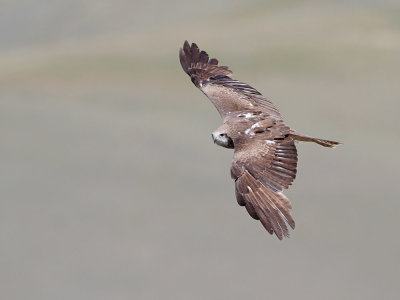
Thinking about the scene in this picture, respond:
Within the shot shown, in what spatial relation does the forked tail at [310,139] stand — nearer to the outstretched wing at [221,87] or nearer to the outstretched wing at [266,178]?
the outstretched wing at [266,178]

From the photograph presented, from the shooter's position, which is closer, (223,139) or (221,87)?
(223,139)

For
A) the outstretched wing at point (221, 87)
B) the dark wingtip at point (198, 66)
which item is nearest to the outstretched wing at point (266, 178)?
the outstretched wing at point (221, 87)

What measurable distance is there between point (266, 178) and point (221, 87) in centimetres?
219

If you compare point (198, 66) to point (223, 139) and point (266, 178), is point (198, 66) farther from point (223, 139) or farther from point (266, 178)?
point (266, 178)

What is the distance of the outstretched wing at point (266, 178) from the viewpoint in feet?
23.6

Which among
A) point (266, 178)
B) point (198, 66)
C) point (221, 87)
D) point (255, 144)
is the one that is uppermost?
point (198, 66)

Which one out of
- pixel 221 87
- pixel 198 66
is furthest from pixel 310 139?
pixel 198 66

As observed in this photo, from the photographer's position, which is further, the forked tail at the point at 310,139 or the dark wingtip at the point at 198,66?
the dark wingtip at the point at 198,66

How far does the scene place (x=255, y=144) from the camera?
26.5 feet

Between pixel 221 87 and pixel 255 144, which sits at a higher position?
pixel 221 87

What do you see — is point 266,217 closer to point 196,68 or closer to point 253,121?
point 253,121

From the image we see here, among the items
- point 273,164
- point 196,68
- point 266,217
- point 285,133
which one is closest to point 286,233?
point 266,217

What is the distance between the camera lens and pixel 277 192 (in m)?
7.49

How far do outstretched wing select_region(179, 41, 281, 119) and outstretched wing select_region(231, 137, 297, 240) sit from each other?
100 centimetres
